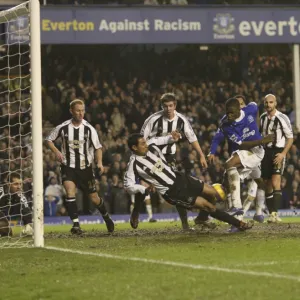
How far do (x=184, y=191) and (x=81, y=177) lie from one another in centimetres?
265

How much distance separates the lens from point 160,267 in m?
9.28

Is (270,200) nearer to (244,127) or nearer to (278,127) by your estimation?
(278,127)

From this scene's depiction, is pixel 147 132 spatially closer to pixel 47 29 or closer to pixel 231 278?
pixel 231 278

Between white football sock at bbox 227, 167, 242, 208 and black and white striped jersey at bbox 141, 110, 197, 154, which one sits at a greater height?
black and white striped jersey at bbox 141, 110, 197, 154

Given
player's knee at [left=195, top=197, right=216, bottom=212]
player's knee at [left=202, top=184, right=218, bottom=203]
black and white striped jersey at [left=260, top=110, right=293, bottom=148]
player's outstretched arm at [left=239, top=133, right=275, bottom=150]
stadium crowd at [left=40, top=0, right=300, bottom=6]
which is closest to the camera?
player's knee at [left=195, top=197, right=216, bottom=212]

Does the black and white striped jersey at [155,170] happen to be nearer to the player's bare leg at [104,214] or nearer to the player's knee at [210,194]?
the player's knee at [210,194]

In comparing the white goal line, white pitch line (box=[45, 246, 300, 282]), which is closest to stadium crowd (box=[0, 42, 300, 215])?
the white goal line

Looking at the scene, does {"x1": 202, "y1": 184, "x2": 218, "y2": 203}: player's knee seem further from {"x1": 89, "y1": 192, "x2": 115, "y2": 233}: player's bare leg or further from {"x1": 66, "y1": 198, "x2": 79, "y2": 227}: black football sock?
{"x1": 66, "y1": 198, "x2": 79, "y2": 227}: black football sock

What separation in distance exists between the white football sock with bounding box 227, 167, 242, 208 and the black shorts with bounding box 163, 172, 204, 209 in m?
0.90

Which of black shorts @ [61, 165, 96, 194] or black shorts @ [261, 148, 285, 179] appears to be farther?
black shorts @ [261, 148, 285, 179]

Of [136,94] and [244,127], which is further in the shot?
[136,94]

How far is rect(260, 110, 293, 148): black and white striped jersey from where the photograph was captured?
1565 cm

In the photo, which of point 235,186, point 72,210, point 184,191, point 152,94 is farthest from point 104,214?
point 152,94

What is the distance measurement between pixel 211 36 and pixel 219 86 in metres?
2.43
